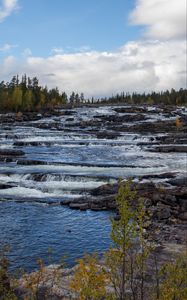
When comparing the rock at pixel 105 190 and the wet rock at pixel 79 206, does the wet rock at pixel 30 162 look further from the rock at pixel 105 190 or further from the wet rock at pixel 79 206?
the wet rock at pixel 79 206

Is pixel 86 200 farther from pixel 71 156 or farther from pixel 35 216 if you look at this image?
pixel 71 156

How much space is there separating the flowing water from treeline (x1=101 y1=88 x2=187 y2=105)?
105 meters

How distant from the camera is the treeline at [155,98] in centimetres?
15975

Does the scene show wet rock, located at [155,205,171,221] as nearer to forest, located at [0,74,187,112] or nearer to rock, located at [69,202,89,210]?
rock, located at [69,202,89,210]

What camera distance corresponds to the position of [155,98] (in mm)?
183625

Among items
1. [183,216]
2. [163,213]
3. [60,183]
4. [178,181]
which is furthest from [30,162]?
[183,216]

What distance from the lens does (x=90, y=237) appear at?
18.3 m

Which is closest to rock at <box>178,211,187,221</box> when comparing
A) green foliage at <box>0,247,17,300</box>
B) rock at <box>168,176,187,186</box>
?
rock at <box>168,176,187,186</box>

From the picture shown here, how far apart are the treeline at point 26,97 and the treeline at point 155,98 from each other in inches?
1604

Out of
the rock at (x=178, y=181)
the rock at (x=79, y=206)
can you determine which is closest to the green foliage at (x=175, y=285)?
the rock at (x=79, y=206)

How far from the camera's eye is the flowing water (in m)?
17.4

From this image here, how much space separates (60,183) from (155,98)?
159m

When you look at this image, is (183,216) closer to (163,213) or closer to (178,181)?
(163,213)

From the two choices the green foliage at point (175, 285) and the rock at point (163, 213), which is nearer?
the green foliage at point (175, 285)
